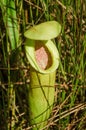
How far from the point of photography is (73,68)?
130 centimetres

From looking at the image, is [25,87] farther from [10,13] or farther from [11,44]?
[10,13]

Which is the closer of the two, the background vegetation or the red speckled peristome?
the red speckled peristome

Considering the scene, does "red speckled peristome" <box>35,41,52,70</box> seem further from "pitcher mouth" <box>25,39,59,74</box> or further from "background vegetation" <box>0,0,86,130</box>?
"background vegetation" <box>0,0,86,130</box>

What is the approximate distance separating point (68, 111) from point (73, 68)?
20 cm

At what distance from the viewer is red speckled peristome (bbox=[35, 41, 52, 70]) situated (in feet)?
3.54

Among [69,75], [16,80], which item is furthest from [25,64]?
[69,75]

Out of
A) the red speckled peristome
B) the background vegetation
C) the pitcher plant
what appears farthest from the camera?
the background vegetation

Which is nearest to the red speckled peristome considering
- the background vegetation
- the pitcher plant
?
the pitcher plant

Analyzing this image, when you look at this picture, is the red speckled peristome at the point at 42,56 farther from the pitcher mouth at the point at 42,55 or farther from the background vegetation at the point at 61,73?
the background vegetation at the point at 61,73

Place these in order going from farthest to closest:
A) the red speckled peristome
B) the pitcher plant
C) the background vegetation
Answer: the background vegetation → the red speckled peristome → the pitcher plant

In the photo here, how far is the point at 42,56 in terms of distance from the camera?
110cm

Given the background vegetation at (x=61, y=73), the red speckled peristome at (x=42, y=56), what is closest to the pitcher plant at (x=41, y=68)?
the red speckled peristome at (x=42, y=56)

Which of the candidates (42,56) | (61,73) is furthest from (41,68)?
(61,73)

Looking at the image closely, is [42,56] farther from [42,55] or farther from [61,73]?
[61,73]
